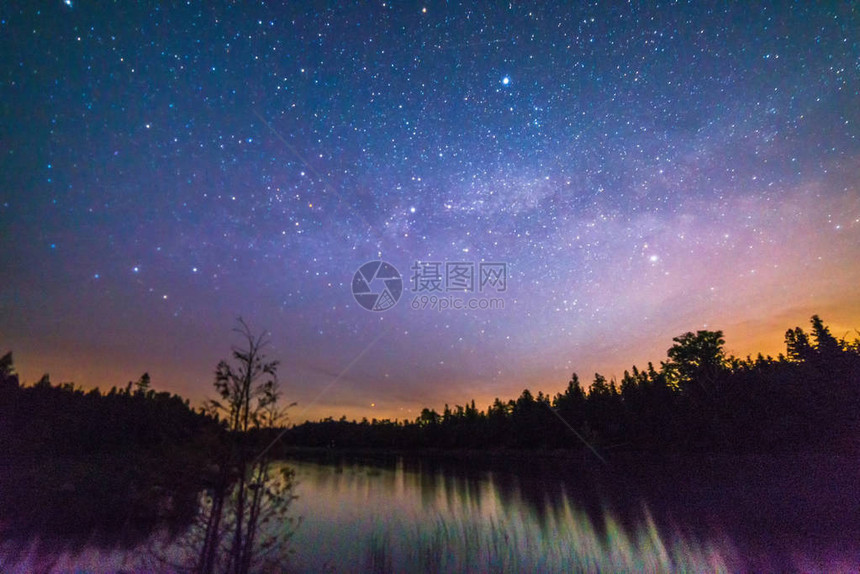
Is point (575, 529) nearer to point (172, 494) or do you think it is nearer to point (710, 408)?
point (172, 494)

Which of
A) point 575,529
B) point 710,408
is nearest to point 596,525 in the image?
point 575,529

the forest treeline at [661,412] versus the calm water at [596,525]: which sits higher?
the forest treeline at [661,412]

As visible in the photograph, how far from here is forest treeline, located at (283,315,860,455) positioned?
5419 cm

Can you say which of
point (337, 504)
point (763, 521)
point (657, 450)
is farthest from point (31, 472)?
point (657, 450)

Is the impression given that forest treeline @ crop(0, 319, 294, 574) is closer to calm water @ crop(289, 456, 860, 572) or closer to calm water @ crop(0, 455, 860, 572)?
calm water @ crop(0, 455, 860, 572)

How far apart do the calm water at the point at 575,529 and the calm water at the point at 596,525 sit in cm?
7

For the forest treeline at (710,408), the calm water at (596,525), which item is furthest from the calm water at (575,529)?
the forest treeline at (710,408)

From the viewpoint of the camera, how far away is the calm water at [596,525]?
1426 centimetres

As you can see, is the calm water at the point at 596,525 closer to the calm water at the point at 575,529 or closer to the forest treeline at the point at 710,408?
the calm water at the point at 575,529

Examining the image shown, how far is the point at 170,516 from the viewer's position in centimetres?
711

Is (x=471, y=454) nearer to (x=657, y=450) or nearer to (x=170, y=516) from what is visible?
(x=657, y=450)

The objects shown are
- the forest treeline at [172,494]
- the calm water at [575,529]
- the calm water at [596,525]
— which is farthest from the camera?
the calm water at [596,525]

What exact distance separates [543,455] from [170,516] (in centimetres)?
8889

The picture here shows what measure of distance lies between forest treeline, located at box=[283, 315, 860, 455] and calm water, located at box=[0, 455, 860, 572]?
59.7 feet
